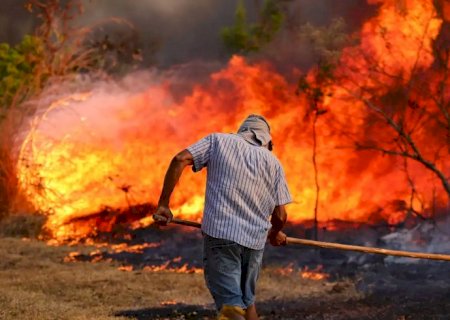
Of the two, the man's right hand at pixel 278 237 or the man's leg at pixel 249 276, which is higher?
the man's right hand at pixel 278 237

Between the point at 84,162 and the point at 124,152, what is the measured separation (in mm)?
1023

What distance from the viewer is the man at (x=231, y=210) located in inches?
171

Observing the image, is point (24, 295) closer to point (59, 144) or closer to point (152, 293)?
point (152, 293)

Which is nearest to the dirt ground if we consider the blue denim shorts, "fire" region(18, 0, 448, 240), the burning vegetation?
the burning vegetation

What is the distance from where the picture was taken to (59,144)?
15555 mm

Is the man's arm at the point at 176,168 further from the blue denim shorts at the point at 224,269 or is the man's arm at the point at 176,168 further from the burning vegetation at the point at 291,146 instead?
the burning vegetation at the point at 291,146

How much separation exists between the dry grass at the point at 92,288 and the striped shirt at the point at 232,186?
326cm

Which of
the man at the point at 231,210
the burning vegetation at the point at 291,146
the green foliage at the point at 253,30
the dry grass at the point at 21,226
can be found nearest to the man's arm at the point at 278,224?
the man at the point at 231,210

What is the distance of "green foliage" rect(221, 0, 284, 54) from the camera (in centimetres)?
2922

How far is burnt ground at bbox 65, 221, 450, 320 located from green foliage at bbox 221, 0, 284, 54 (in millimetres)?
16351

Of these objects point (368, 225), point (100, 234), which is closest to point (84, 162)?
point (100, 234)

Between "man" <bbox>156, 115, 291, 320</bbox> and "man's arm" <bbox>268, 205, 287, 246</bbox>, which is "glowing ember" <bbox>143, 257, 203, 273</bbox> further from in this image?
"man" <bbox>156, 115, 291, 320</bbox>

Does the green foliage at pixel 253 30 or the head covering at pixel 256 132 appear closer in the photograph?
the head covering at pixel 256 132

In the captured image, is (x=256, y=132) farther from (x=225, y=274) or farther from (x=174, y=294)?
(x=174, y=294)
